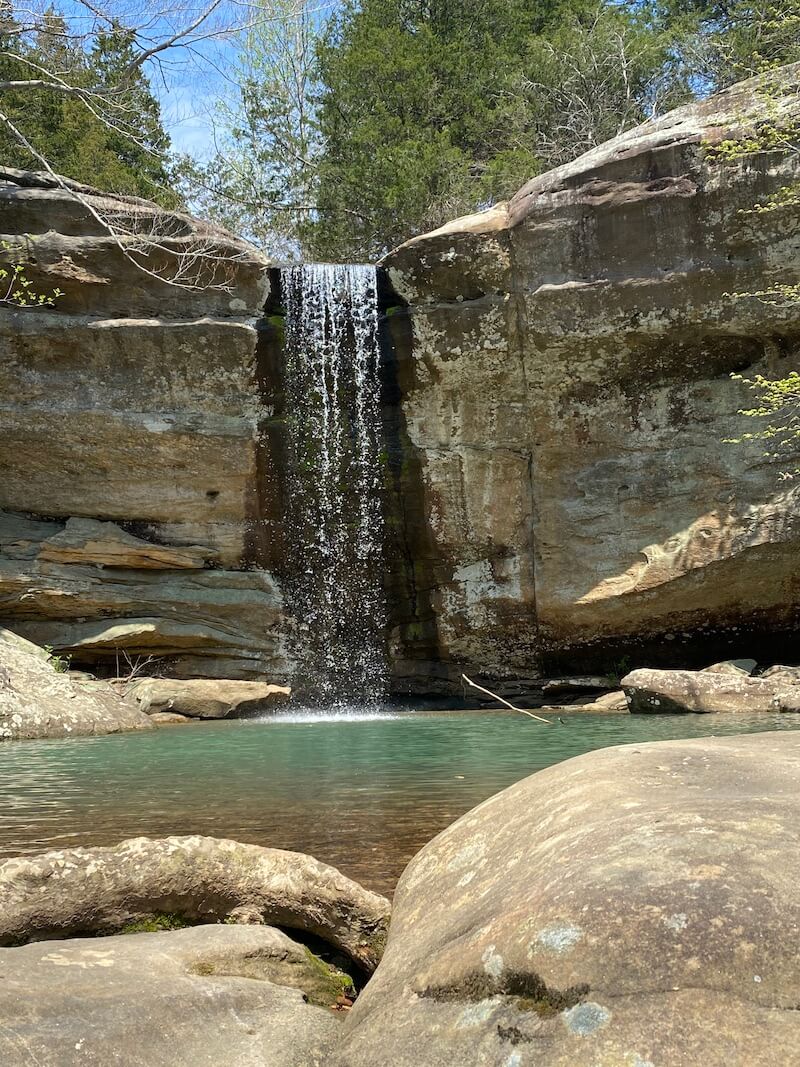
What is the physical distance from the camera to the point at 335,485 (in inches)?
639

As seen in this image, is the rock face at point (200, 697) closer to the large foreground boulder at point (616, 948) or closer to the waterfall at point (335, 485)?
the waterfall at point (335, 485)

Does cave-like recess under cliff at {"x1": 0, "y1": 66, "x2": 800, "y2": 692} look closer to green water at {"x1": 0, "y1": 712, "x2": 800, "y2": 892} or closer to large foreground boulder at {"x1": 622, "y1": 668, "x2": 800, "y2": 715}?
large foreground boulder at {"x1": 622, "y1": 668, "x2": 800, "y2": 715}

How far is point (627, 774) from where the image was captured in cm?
306

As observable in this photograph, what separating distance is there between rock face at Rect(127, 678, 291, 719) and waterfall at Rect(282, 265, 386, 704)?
71.3 inches

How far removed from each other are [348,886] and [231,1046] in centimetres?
101

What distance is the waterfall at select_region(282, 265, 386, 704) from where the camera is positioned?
15797 millimetres

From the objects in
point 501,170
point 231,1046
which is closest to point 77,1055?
point 231,1046

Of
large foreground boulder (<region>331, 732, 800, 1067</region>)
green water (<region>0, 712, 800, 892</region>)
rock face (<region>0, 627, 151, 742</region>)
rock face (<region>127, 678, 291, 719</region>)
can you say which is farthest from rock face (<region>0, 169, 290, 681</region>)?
large foreground boulder (<region>331, 732, 800, 1067</region>)

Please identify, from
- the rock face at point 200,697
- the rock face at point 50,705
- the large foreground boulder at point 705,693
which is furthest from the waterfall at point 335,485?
the large foreground boulder at point 705,693

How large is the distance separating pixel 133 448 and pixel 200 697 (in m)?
4.75

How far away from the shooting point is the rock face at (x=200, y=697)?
44.4ft

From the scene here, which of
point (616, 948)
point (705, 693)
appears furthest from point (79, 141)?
point (616, 948)

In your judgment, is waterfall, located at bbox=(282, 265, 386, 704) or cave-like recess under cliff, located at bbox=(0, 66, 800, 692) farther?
waterfall, located at bbox=(282, 265, 386, 704)

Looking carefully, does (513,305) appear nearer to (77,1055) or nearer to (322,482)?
(322,482)
